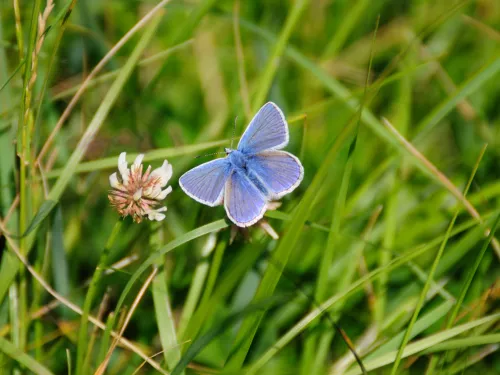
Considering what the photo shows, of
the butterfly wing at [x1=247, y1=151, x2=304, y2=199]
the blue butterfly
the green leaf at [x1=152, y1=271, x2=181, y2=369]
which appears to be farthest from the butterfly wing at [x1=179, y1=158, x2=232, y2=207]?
the green leaf at [x1=152, y1=271, x2=181, y2=369]

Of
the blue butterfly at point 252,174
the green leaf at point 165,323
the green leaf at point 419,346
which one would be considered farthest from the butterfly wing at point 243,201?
the green leaf at point 419,346

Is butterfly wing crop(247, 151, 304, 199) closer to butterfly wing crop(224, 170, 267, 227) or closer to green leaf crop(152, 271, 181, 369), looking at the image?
butterfly wing crop(224, 170, 267, 227)

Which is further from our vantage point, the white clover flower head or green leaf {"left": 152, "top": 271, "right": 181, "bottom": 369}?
green leaf {"left": 152, "top": 271, "right": 181, "bottom": 369}

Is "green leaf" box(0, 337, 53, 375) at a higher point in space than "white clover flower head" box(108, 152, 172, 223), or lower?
lower

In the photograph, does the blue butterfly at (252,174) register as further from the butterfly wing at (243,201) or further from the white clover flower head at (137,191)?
the white clover flower head at (137,191)

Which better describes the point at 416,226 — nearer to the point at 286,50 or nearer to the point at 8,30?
the point at 286,50
